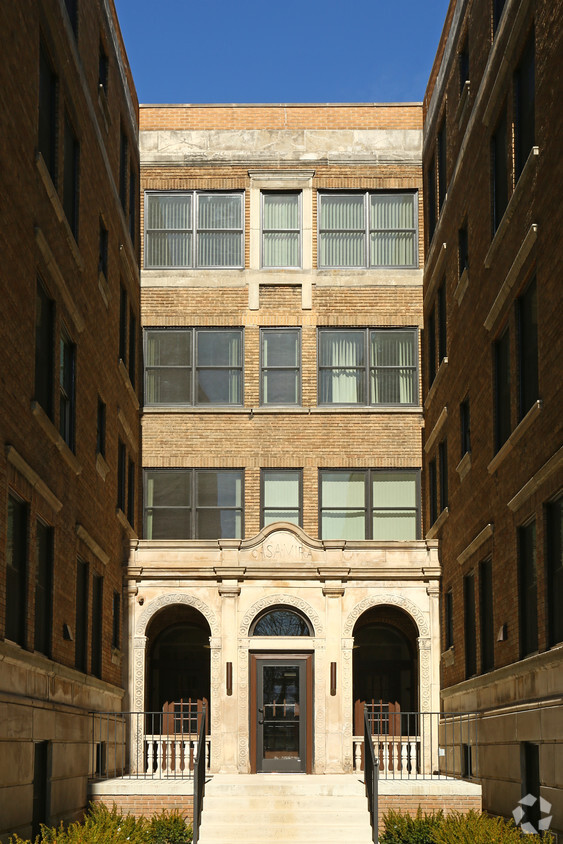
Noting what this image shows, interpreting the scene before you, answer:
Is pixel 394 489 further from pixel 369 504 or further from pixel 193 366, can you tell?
pixel 193 366

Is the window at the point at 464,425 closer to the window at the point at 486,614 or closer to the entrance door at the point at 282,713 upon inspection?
the window at the point at 486,614

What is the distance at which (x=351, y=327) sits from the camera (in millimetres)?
31453

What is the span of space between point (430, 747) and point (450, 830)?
9275mm

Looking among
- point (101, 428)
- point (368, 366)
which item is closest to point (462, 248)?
point (368, 366)

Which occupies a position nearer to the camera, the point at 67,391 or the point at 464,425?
the point at 67,391

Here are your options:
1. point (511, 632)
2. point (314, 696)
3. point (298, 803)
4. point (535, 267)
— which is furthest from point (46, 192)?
point (314, 696)

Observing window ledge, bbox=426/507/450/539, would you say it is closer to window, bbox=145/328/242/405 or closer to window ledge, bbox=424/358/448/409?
window ledge, bbox=424/358/448/409

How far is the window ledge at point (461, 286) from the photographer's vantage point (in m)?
23.8

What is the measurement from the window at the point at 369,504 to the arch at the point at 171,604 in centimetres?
405

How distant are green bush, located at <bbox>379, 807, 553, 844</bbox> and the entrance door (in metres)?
6.22

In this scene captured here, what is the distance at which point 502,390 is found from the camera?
20.6 metres

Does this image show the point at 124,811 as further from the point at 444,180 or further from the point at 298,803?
the point at 444,180

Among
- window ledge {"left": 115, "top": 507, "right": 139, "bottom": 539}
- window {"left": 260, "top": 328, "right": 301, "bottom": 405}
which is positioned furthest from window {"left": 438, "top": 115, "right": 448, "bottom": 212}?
window ledge {"left": 115, "top": 507, "right": 139, "bottom": 539}

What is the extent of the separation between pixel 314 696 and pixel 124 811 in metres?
6.57
